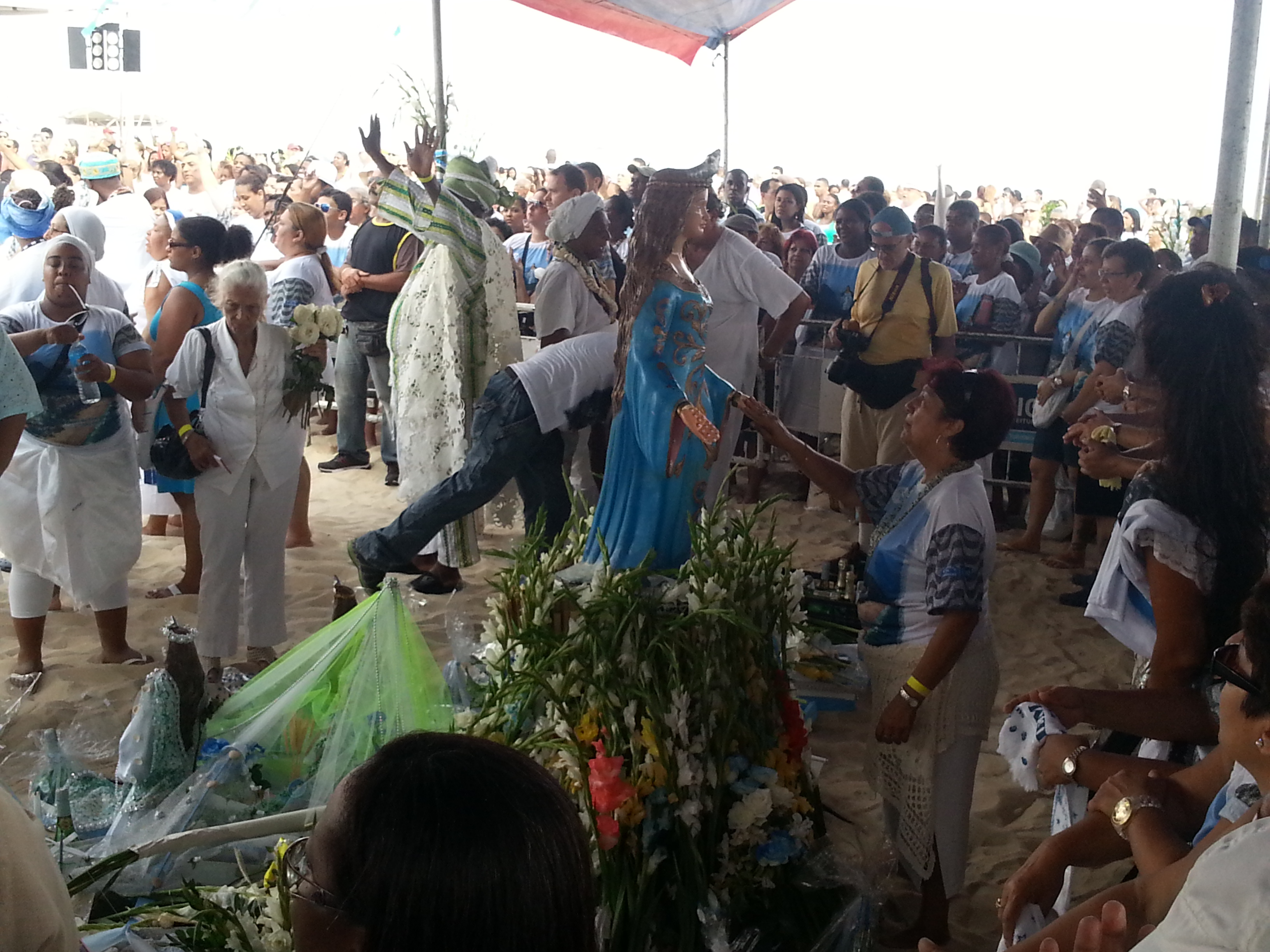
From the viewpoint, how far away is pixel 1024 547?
Answer: 653cm

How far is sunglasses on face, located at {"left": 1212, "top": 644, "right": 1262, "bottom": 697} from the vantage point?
1723 mm

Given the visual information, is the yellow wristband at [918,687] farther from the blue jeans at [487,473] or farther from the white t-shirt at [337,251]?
the white t-shirt at [337,251]

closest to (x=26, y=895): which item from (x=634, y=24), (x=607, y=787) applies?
(x=607, y=787)

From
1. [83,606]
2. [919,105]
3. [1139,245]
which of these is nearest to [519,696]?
[83,606]

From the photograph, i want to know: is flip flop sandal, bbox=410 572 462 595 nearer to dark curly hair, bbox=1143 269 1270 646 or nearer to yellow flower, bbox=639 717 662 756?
yellow flower, bbox=639 717 662 756

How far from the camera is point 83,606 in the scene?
5.01 meters

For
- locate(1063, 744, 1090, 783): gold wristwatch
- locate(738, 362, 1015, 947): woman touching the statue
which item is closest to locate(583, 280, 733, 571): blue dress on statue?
locate(738, 362, 1015, 947): woman touching the statue

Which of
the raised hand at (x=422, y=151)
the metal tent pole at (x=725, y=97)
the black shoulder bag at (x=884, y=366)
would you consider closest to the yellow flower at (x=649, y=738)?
the raised hand at (x=422, y=151)

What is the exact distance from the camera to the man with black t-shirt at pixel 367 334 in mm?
7004

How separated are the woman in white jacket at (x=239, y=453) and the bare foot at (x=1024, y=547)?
411cm

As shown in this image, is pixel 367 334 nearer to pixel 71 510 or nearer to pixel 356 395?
pixel 356 395

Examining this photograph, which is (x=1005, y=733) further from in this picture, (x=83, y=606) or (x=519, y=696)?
(x=83, y=606)

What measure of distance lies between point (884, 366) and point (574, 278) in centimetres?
191

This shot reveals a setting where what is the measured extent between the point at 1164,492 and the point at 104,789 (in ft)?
9.75
